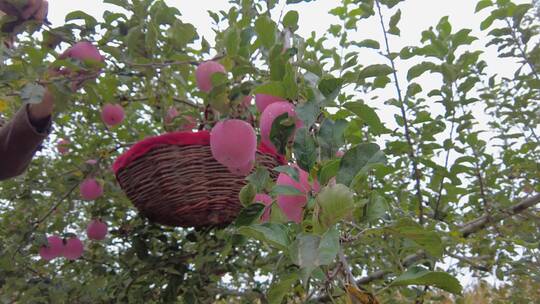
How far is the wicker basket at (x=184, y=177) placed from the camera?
3.15ft

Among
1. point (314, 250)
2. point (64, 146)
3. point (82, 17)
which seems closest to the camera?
point (314, 250)

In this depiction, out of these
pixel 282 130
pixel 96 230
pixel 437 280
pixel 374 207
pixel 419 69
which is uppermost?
pixel 419 69

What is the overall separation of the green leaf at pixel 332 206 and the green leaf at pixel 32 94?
619 mm

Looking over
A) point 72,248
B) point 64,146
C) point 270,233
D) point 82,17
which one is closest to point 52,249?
point 72,248

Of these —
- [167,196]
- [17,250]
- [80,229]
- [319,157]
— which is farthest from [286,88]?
[80,229]

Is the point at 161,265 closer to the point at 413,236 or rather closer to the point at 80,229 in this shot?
the point at 413,236

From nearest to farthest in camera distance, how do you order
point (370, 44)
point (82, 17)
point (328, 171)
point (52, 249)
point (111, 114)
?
1. point (328, 171)
2. point (82, 17)
3. point (370, 44)
4. point (111, 114)
5. point (52, 249)

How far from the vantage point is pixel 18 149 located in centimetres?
113

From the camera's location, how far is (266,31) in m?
0.66

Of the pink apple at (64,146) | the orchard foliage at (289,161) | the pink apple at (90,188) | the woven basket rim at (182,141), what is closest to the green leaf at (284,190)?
the orchard foliage at (289,161)

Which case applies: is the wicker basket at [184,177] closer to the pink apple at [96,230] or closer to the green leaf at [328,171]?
the green leaf at [328,171]

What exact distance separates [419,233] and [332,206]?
0.11 m

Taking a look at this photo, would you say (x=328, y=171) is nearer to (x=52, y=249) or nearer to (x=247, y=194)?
(x=247, y=194)

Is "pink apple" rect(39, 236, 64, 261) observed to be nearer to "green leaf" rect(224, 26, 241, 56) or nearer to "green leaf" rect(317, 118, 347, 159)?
"green leaf" rect(224, 26, 241, 56)
